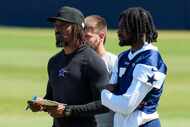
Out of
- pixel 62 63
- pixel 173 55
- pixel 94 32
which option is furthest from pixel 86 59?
pixel 173 55

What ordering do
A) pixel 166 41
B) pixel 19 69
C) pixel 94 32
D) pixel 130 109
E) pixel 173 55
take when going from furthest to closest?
pixel 166 41, pixel 173 55, pixel 19 69, pixel 94 32, pixel 130 109

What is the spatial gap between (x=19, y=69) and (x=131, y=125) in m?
10.7

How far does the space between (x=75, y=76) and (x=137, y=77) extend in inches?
31.5

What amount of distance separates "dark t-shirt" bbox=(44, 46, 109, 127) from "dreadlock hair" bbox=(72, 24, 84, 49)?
1.7 inches

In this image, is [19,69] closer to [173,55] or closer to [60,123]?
[173,55]

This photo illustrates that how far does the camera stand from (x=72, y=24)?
5.57m

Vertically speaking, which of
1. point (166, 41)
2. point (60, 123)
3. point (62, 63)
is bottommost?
point (166, 41)

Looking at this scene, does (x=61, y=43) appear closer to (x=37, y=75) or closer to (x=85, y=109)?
(x=85, y=109)

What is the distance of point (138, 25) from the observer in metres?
4.98

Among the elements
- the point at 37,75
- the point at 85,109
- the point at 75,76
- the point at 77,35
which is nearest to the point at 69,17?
the point at 77,35

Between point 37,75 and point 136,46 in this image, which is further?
point 37,75

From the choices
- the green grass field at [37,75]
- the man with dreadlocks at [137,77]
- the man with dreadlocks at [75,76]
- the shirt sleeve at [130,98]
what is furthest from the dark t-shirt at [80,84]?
the green grass field at [37,75]

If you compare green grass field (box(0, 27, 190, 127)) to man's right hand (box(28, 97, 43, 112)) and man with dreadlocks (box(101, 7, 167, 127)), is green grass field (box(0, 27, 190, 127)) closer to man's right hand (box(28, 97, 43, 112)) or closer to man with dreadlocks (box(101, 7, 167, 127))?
man's right hand (box(28, 97, 43, 112))

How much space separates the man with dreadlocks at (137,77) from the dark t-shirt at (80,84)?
1.39 feet
